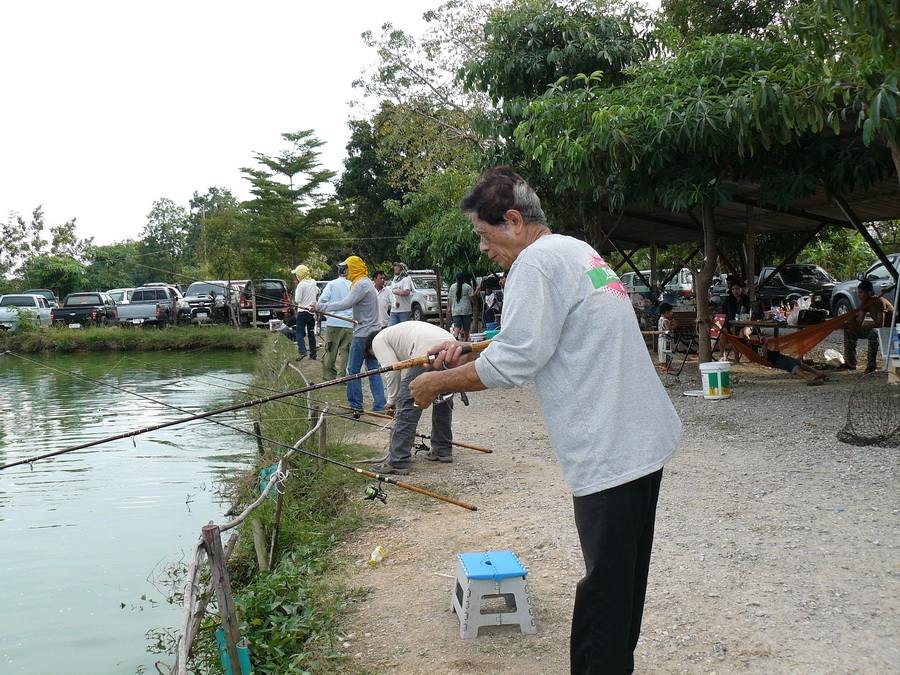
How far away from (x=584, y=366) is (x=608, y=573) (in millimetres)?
654

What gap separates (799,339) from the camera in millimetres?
11359

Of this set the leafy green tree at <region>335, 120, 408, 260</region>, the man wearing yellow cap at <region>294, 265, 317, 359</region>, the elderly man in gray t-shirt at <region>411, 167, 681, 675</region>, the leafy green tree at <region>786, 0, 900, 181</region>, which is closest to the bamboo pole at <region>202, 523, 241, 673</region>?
the elderly man in gray t-shirt at <region>411, 167, 681, 675</region>

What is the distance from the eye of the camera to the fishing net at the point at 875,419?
7.65 meters

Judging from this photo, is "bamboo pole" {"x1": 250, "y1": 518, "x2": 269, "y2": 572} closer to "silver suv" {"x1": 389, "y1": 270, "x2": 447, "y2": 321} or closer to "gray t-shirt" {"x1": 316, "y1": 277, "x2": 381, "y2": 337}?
"gray t-shirt" {"x1": 316, "y1": 277, "x2": 381, "y2": 337}

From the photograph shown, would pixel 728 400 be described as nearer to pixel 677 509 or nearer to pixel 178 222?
pixel 677 509

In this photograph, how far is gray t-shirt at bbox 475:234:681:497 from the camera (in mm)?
2693

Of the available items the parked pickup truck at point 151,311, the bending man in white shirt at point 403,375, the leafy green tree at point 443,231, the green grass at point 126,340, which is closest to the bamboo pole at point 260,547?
the bending man in white shirt at point 403,375

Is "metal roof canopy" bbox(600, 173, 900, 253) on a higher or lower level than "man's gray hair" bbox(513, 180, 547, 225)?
higher

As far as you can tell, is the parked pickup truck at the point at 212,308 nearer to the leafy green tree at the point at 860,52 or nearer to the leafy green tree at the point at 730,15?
the leafy green tree at the point at 730,15

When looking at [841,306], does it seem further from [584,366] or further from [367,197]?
[367,197]

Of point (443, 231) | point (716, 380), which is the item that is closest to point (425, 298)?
point (443, 231)

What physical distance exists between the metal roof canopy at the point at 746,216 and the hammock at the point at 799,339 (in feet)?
5.15

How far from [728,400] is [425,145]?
1774cm

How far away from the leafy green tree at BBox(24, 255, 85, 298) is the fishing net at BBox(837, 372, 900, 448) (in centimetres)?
4288
